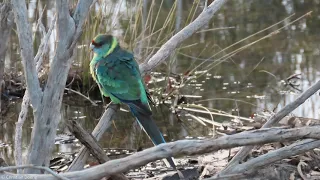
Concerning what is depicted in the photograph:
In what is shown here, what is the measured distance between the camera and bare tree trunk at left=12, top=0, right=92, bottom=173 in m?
3.24

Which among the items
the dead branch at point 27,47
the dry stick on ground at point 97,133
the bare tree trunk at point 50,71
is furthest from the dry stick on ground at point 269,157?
the dead branch at point 27,47

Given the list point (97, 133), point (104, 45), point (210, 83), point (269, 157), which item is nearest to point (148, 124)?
point (97, 133)

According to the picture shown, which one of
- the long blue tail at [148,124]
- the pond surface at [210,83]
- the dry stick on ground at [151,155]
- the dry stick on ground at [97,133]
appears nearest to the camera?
the dry stick on ground at [151,155]

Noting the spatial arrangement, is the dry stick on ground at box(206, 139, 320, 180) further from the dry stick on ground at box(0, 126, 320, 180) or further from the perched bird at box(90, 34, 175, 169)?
the perched bird at box(90, 34, 175, 169)

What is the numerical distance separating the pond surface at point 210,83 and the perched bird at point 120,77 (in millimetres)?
782

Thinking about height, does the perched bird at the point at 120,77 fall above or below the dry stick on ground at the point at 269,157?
above

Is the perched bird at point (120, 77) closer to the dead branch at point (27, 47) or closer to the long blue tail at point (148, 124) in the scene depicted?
the long blue tail at point (148, 124)

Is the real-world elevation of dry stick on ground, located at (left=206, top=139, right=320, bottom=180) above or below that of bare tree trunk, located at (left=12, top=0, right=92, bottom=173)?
below

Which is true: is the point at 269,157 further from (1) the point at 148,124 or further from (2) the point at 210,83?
(2) the point at 210,83

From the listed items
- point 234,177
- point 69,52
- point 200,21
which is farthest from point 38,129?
point 200,21

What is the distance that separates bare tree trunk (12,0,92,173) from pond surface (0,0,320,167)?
5.10 feet

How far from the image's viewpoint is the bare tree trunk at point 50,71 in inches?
127

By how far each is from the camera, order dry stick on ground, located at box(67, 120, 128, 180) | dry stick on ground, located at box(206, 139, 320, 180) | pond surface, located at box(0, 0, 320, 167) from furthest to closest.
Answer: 1. pond surface, located at box(0, 0, 320, 167)
2. dry stick on ground, located at box(206, 139, 320, 180)
3. dry stick on ground, located at box(67, 120, 128, 180)

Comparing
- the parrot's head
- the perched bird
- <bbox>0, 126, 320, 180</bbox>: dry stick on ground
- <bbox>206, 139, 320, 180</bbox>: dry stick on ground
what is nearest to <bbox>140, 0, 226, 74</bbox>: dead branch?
the perched bird
